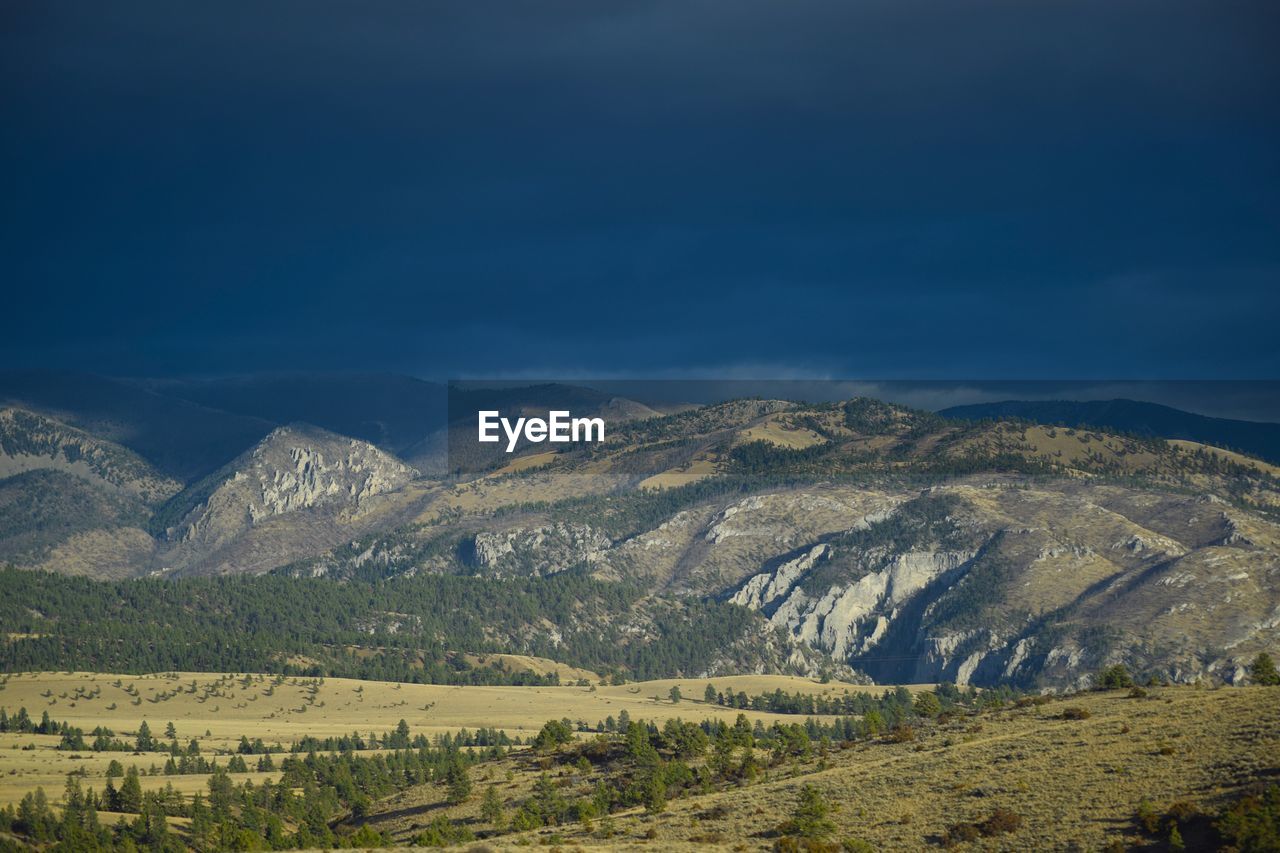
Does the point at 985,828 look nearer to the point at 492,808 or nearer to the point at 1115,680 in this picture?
the point at 492,808

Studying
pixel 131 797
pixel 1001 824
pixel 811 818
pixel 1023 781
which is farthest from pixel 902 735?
pixel 131 797

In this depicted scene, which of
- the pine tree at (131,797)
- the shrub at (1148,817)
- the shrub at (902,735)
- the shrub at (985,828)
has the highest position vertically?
the shrub at (902,735)

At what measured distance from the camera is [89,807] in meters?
178

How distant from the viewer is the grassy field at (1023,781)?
338 feet

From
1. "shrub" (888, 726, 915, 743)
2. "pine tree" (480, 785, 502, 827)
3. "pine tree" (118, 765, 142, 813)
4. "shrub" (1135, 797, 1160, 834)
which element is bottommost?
"pine tree" (118, 765, 142, 813)

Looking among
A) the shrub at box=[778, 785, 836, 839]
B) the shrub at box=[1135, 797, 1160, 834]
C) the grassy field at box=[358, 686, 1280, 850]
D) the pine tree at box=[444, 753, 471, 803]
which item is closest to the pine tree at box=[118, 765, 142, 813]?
the pine tree at box=[444, 753, 471, 803]

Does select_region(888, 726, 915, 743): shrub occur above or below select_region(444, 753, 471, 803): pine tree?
above

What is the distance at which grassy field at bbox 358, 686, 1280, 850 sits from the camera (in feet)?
338

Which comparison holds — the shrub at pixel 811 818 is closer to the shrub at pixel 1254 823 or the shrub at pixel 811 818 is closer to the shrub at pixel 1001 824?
the shrub at pixel 1001 824

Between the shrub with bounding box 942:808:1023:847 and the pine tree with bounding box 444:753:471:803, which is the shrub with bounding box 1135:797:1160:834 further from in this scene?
the pine tree with bounding box 444:753:471:803

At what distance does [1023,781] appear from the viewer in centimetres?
11344

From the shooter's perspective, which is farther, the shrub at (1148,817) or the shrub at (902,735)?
the shrub at (902,735)

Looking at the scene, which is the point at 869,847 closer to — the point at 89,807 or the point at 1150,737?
the point at 1150,737

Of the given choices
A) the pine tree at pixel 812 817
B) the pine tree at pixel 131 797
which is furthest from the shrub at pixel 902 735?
the pine tree at pixel 131 797
